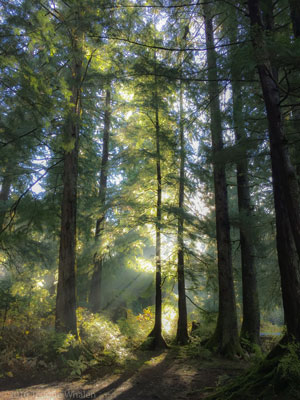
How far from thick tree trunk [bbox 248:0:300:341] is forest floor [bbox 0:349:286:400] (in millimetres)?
1525

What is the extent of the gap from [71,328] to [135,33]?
8.27 m

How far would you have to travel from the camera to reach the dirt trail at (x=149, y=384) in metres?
4.98

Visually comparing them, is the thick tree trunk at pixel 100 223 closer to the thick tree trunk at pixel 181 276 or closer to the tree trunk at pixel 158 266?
the tree trunk at pixel 158 266

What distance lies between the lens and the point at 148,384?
5.93 meters

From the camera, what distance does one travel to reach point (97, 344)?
7902 mm

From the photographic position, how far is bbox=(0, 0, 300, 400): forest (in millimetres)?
4990

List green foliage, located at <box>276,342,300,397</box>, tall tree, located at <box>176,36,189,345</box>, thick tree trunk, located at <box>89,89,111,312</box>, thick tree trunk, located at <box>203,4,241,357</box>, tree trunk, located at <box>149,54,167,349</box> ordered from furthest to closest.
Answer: thick tree trunk, located at <box>89,89,111,312</box>, tall tree, located at <box>176,36,189,345</box>, tree trunk, located at <box>149,54,167,349</box>, thick tree trunk, located at <box>203,4,241,357</box>, green foliage, located at <box>276,342,300,397</box>

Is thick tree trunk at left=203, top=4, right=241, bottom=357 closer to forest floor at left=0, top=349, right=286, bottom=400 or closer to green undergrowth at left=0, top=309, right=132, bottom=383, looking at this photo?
forest floor at left=0, top=349, right=286, bottom=400

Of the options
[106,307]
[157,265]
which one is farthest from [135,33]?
[106,307]

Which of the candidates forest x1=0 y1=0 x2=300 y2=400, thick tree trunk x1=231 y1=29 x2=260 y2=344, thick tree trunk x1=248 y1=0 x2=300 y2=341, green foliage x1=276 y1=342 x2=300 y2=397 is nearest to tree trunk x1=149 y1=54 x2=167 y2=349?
forest x1=0 y1=0 x2=300 y2=400

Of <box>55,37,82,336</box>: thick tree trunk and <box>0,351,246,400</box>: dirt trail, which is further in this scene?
<box>55,37,82,336</box>: thick tree trunk

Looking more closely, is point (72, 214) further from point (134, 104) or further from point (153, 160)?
point (134, 104)

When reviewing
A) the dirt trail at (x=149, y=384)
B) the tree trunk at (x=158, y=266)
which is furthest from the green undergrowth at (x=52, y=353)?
the tree trunk at (x=158, y=266)

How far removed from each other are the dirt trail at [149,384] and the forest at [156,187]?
53mm
